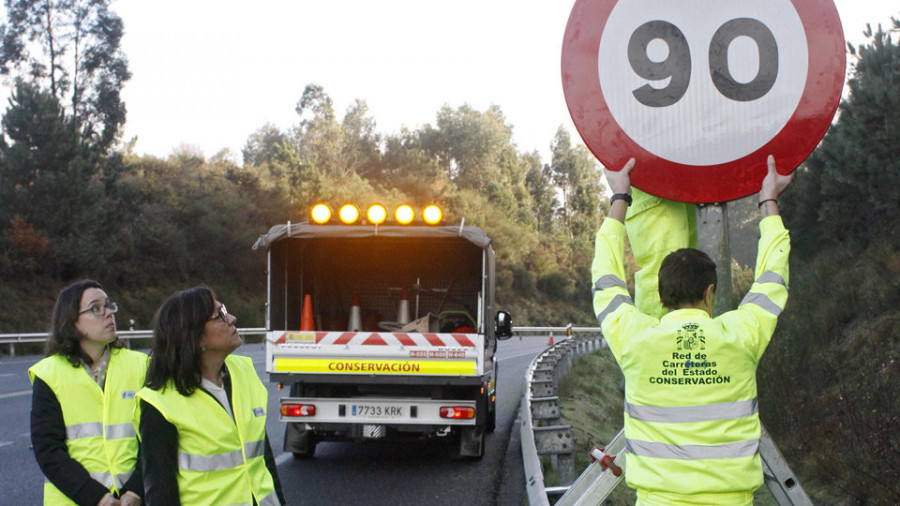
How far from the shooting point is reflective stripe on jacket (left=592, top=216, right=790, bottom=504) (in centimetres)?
256

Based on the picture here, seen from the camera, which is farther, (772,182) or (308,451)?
(308,451)

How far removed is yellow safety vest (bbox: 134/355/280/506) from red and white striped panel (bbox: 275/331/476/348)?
17.1 ft

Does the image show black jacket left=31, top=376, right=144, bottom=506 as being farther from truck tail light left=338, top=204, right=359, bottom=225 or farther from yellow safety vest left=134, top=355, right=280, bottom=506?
truck tail light left=338, top=204, right=359, bottom=225

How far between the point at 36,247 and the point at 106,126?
739 inches

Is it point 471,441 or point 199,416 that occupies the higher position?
point 199,416

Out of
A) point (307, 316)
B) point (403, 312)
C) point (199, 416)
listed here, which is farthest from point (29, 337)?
point (199, 416)

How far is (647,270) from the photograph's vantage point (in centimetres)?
303

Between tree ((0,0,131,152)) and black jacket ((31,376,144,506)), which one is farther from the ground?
tree ((0,0,131,152))

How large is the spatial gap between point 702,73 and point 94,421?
110 inches

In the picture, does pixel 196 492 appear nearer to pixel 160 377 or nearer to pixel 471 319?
pixel 160 377

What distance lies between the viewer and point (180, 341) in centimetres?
294

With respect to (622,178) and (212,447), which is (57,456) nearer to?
(212,447)

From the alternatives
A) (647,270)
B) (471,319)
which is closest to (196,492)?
(647,270)

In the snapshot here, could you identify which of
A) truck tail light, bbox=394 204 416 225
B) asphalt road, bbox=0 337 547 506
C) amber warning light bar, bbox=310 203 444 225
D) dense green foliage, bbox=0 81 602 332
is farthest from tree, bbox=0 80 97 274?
truck tail light, bbox=394 204 416 225
